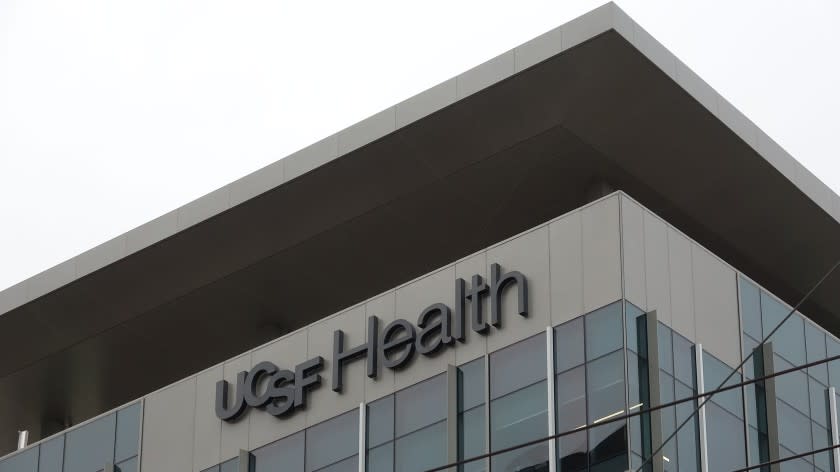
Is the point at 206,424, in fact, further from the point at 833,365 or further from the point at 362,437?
the point at 833,365

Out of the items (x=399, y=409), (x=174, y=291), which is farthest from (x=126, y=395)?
(x=399, y=409)

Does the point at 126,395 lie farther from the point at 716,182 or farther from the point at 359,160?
the point at 716,182

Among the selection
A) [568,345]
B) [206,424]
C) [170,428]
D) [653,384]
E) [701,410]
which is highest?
[170,428]

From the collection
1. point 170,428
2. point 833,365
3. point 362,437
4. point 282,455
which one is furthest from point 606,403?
point 170,428

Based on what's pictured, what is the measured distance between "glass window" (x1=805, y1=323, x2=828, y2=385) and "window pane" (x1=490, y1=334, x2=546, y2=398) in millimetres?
7346

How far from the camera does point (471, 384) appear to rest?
42812mm

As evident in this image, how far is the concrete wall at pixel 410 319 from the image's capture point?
42.0m

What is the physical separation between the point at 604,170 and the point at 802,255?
23.8 feet

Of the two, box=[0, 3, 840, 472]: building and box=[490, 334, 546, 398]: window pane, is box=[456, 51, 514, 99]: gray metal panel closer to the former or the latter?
box=[0, 3, 840, 472]: building

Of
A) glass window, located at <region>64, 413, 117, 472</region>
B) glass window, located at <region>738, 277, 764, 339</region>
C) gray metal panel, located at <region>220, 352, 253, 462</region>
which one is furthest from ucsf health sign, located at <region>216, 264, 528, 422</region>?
glass window, located at <region>738, 277, 764, 339</region>

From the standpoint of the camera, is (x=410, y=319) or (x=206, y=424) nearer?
(x=410, y=319)

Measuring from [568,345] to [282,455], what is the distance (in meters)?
8.43

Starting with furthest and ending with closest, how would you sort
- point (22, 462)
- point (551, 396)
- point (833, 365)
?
point (22, 462) → point (833, 365) → point (551, 396)

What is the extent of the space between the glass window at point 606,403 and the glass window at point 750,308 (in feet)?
16.9
